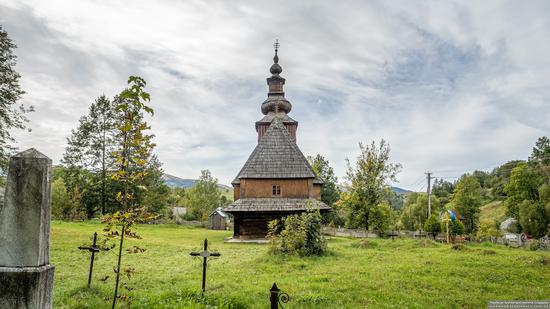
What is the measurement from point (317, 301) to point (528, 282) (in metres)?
6.58

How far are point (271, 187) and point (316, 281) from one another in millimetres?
15760

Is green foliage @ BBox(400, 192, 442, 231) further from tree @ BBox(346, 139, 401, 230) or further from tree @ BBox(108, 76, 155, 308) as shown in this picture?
tree @ BBox(108, 76, 155, 308)

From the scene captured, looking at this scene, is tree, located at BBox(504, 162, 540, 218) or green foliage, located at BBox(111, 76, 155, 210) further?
tree, located at BBox(504, 162, 540, 218)

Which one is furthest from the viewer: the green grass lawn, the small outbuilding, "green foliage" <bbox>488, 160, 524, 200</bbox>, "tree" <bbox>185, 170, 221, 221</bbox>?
"green foliage" <bbox>488, 160, 524, 200</bbox>

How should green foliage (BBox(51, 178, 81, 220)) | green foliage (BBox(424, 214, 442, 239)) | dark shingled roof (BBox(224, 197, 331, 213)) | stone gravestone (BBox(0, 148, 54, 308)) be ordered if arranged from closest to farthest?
1. stone gravestone (BBox(0, 148, 54, 308))
2. dark shingled roof (BBox(224, 197, 331, 213))
3. green foliage (BBox(424, 214, 442, 239))
4. green foliage (BBox(51, 178, 81, 220))

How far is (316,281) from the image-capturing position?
31.0 feet

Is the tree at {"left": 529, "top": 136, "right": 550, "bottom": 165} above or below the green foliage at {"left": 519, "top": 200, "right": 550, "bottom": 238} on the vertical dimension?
above

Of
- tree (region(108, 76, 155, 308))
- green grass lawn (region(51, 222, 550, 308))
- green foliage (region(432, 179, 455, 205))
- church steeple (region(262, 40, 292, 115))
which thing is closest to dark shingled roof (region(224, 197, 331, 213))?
green grass lawn (region(51, 222, 550, 308))

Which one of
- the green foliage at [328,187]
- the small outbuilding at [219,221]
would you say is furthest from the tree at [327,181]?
the small outbuilding at [219,221]

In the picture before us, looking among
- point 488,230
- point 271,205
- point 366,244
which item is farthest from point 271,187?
point 488,230

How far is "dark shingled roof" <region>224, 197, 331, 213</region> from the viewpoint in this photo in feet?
77.2

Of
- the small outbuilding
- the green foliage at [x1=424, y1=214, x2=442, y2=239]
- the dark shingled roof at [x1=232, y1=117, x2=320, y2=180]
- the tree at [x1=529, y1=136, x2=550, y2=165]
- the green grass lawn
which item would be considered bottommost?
the small outbuilding

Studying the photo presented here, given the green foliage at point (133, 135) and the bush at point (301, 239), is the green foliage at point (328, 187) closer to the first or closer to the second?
the bush at point (301, 239)

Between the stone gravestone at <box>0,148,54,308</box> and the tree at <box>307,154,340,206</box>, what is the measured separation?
48010 mm
